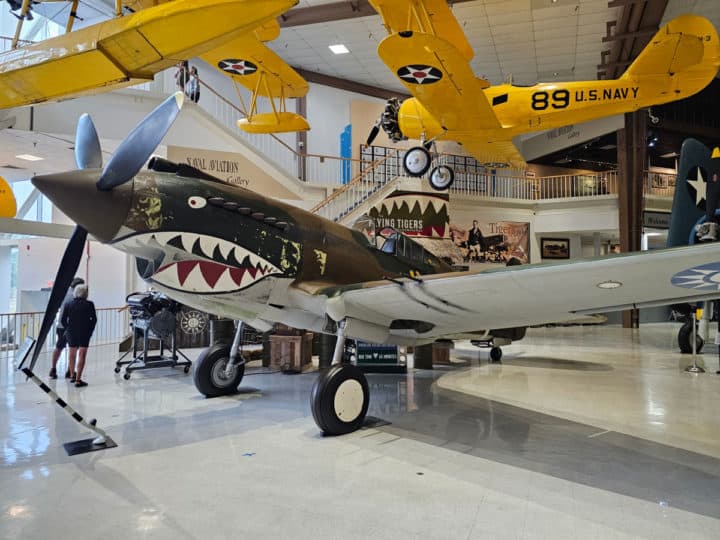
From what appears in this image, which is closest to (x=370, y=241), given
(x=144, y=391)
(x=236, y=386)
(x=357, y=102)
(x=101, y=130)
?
(x=236, y=386)

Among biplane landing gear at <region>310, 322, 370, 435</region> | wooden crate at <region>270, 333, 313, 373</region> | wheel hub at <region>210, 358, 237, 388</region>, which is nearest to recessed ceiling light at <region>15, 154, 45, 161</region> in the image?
wooden crate at <region>270, 333, 313, 373</region>

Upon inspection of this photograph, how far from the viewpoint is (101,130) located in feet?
34.1

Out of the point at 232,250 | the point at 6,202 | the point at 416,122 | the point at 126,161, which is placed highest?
the point at 416,122

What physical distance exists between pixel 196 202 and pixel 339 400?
2123 millimetres

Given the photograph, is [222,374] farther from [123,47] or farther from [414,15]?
[414,15]

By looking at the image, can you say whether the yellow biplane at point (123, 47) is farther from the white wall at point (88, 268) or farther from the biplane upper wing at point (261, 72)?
the white wall at point (88, 268)

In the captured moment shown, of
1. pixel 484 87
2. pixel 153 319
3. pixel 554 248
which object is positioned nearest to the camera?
pixel 153 319

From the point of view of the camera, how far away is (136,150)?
3.58 metres

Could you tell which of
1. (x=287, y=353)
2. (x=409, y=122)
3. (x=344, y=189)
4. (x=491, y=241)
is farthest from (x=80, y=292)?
(x=491, y=241)

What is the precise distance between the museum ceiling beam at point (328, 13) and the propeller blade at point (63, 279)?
11.2 metres

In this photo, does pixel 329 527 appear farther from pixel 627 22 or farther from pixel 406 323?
pixel 627 22

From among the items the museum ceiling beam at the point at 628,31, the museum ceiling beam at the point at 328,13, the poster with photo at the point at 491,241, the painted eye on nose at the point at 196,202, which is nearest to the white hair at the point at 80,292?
the painted eye on nose at the point at 196,202

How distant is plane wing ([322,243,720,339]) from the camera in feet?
9.75

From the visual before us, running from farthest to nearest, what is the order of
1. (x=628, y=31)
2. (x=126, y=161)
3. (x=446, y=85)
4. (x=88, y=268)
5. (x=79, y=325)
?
(x=88, y=268), (x=628, y=31), (x=446, y=85), (x=79, y=325), (x=126, y=161)
